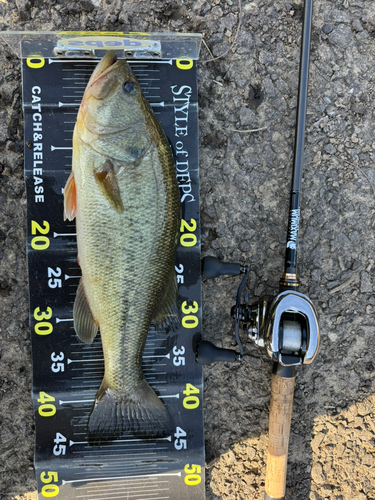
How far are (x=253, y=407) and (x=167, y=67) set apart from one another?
229 cm

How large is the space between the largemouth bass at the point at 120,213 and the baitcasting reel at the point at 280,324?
40cm

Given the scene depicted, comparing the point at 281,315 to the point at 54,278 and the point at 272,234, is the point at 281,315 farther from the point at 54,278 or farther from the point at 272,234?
the point at 54,278

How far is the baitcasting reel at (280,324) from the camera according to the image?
178 centimetres

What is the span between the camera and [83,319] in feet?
6.44

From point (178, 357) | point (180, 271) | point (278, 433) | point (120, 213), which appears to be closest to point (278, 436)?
point (278, 433)

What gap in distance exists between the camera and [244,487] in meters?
2.24

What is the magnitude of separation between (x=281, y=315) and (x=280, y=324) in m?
0.05

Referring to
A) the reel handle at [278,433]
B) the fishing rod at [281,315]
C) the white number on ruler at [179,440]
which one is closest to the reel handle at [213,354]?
the fishing rod at [281,315]

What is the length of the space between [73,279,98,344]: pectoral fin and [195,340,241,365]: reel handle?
655 millimetres

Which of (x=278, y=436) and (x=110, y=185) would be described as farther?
(x=278, y=436)

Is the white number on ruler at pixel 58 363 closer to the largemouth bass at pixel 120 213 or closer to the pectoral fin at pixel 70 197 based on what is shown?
the largemouth bass at pixel 120 213

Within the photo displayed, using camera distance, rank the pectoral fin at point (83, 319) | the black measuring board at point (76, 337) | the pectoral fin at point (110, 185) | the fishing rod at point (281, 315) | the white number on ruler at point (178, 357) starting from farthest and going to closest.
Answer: the white number on ruler at point (178, 357)
the black measuring board at point (76, 337)
the pectoral fin at point (83, 319)
the fishing rod at point (281, 315)
the pectoral fin at point (110, 185)

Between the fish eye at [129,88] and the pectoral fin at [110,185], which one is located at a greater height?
the fish eye at [129,88]

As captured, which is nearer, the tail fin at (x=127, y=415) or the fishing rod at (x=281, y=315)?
the fishing rod at (x=281, y=315)
